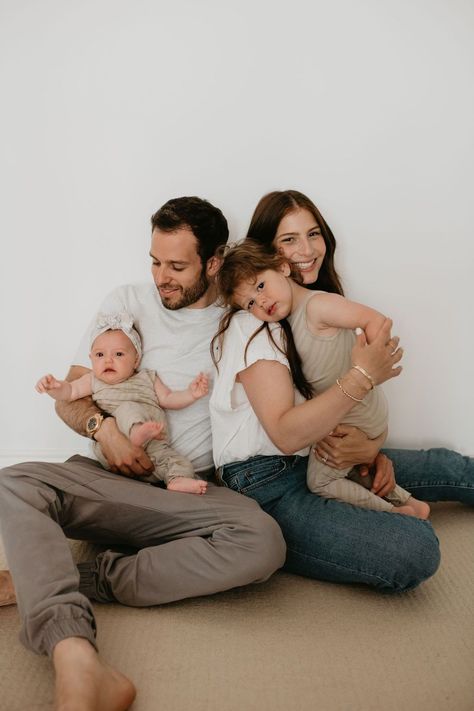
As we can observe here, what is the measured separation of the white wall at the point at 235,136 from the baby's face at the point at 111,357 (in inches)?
18.4

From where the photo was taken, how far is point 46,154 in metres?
2.33

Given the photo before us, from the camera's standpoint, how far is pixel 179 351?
2100 mm

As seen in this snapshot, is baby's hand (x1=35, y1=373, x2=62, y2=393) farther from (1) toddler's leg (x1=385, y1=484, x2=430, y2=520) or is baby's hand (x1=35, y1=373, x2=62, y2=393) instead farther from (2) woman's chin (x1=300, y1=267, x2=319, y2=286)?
(1) toddler's leg (x1=385, y1=484, x2=430, y2=520)

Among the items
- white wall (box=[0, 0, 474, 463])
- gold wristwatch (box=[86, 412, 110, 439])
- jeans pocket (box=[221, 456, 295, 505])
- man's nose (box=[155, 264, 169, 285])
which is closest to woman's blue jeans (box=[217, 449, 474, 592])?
jeans pocket (box=[221, 456, 295, 505])

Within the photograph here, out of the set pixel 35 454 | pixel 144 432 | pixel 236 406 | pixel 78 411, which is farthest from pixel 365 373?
pixel 35 454

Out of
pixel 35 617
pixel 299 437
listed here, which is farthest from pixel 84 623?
pixel 299 437

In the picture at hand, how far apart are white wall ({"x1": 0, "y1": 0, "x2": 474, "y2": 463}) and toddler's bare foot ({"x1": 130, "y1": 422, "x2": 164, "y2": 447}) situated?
729mm

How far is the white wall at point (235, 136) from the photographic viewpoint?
224cm

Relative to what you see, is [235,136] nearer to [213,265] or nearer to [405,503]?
[213,265]

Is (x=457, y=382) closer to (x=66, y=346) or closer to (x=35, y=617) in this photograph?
(x=66, y=346)

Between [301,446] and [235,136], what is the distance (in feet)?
3.76

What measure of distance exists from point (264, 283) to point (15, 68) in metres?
1.25

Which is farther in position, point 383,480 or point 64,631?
point 383,480

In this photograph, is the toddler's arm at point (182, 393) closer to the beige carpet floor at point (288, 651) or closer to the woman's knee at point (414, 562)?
the beige carpet floor at point (288, 651)
